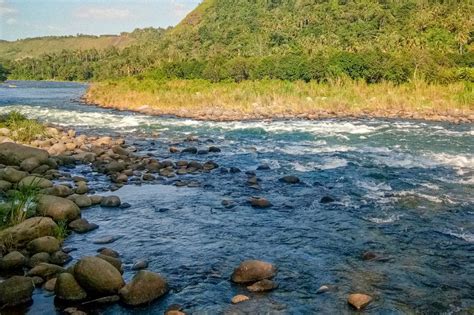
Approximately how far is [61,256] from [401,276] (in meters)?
5.92

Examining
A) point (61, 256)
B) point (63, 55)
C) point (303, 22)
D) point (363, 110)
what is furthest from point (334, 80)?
point (63, 55)

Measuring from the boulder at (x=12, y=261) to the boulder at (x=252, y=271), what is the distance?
370 centimetres

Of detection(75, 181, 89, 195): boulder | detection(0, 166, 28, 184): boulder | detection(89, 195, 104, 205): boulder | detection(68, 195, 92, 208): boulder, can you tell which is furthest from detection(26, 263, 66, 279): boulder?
detection(0, 166, 28, 184): boulder

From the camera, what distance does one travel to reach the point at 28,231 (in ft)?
28.7

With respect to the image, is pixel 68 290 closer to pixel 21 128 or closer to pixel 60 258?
pixel 60 258

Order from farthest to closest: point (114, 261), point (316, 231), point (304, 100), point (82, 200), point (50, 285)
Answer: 1. point (304, 100)
2. point (82, 200)
3. point (316, 231)
4. point (114, 261)
5. point (50, 285)

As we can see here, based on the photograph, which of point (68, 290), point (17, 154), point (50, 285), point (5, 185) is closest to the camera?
point (68, 290)

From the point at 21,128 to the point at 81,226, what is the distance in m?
14.3

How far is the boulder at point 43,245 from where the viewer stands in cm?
835

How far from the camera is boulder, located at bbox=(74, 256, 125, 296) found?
6.81 meters

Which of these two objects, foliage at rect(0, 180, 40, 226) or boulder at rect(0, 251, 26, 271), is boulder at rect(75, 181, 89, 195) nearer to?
foliage at rect(0, 180, 40, 226)

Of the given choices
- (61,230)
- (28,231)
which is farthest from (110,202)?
(28,231)

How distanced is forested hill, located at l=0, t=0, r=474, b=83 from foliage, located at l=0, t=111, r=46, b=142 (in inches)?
1145

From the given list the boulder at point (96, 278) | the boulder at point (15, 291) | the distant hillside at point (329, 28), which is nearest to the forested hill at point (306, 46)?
the distant hillside at point (329, 28)
